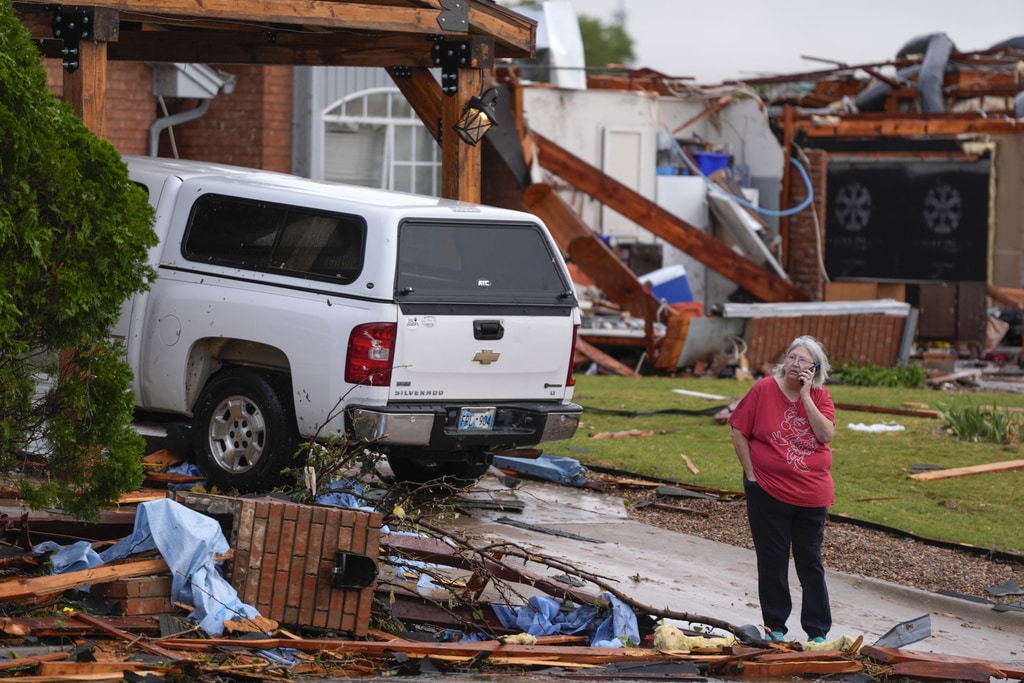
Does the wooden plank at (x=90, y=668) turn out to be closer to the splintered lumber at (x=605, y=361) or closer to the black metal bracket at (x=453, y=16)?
the black metal bracket at (x=453, y=16)

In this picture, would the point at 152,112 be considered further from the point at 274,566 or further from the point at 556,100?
the point at 274,566

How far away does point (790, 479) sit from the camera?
287 inches

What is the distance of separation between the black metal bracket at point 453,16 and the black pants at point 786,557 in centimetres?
453

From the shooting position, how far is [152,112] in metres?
17.4

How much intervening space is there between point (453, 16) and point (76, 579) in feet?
18.0

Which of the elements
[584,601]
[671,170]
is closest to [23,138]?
[584,601]

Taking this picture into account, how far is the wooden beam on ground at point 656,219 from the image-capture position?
2131cm

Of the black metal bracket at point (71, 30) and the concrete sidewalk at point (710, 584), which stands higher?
the black metal bracket at point (71, 30)

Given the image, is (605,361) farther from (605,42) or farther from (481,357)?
(605,42)

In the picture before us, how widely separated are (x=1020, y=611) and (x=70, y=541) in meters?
5.38

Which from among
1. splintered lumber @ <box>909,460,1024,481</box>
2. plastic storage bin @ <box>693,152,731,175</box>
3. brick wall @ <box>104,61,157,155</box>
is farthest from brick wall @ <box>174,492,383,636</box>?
plastic storage bin @ <box>693,152,731,175</box>

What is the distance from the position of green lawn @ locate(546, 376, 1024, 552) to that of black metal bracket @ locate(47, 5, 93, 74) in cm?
505

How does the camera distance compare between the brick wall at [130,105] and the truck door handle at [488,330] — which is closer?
the truck door handle at [488,330]

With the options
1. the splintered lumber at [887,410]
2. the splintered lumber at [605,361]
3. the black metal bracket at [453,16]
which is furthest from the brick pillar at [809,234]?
the black metal bracket at [453,16]
